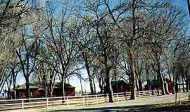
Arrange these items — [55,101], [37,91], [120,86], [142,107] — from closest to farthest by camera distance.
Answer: [142,107] → [55,101] → [37,91] → [120,86]

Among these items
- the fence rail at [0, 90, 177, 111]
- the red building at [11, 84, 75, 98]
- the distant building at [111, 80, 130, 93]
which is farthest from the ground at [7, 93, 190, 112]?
the distant building at [111, 80, 130, 93]

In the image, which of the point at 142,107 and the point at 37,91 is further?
the point at 37,91

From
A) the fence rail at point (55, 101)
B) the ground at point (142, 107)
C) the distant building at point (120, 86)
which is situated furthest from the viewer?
the distant building at point (120, 86)

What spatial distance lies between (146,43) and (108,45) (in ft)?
23.2

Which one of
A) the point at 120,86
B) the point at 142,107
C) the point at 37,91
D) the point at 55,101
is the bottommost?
the point at 142,107

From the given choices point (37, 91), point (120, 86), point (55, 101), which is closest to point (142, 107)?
point (55, 101)

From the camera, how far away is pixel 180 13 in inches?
2827

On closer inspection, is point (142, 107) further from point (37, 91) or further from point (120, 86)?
point (120, 86)

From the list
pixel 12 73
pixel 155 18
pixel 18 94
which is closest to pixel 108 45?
pixel 155 18

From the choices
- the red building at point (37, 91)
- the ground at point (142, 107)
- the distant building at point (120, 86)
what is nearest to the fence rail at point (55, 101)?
the ground at point (142, 107)

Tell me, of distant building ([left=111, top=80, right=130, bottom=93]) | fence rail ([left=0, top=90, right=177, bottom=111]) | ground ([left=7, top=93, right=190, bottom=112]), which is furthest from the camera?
distant building ([left=111, top=80, right=130, bottom=93])

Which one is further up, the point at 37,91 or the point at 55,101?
the point at 37,91

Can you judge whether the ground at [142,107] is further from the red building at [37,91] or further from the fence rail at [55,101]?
the red building at [37,91]

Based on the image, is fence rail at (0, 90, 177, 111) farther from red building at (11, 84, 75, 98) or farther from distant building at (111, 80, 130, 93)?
distant building at (111, 80, 130, 93)
